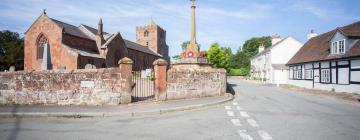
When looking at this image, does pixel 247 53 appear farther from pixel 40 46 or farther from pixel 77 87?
pixel 77 87

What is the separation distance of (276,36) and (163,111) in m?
44.5

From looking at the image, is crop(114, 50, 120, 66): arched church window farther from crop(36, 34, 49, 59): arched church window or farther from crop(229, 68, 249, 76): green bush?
crop(229, 68, 249, 76): green bush

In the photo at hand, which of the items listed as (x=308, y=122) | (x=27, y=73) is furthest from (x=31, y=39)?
(x=308, y=122)

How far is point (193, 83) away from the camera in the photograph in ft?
48.1

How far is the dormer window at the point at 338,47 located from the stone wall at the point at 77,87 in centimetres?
2019

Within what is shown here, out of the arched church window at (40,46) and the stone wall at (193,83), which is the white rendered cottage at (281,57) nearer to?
the stone wall at (193,83)

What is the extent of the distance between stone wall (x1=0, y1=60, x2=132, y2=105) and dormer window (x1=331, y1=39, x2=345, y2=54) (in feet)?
66.2

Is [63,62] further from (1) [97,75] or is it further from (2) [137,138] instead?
(2) [137,138]

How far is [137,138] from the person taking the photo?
6203 millimetres

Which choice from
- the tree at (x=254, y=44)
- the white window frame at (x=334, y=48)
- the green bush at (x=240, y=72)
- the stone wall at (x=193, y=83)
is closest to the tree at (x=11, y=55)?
the green bush at (x=240, y=72)

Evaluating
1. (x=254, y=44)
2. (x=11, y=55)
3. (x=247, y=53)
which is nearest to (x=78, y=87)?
(x=11, y=55)

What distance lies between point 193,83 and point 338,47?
53.8 ft

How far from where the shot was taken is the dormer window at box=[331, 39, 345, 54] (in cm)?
2284

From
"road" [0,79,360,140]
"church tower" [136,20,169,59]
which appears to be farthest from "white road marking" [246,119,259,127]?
"church tower" [136,20,169,59]
